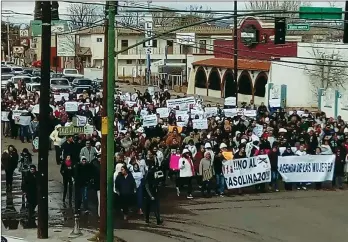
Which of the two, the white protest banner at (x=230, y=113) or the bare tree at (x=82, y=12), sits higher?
the bare tree at (x=82, y=12)

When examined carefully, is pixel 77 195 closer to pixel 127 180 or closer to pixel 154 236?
pixel 127 180

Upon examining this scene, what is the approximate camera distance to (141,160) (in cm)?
1828

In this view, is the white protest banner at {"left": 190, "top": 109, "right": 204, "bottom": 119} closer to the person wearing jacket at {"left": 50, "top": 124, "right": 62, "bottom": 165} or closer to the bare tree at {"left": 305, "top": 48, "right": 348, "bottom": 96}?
the person wearing jacket at {"left": 50, "top": 124, "right": 62, "bottom": 165}

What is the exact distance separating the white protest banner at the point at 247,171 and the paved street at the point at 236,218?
44 cm

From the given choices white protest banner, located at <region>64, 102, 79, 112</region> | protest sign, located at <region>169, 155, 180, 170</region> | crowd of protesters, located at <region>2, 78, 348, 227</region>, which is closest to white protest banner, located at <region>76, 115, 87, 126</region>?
crowd of protesters, located at <region>2, 78, 348, 227</region>

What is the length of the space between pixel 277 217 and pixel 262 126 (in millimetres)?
8466

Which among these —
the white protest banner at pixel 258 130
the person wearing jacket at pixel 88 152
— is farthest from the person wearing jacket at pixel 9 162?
the white protest banner at pixel 258 130

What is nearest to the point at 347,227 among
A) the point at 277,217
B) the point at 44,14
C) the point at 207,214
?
the point at 277,217

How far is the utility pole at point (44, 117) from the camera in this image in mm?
14758

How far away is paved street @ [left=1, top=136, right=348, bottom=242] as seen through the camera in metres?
15.6

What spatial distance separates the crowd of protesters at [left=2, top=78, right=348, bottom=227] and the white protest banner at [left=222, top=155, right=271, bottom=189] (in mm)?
180

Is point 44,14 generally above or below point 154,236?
above

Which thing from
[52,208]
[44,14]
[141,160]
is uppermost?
[44,14]

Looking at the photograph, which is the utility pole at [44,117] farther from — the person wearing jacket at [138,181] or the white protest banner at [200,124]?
the white protest banner at [200,124]
